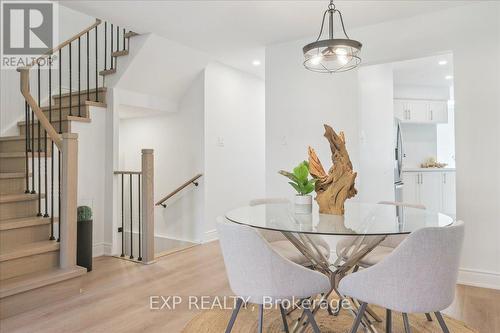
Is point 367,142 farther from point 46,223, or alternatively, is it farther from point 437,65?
point 46,223

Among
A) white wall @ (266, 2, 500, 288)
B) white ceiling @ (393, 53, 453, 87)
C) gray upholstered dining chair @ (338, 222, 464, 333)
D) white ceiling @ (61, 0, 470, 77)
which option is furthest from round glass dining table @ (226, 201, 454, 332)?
white ceiling @ (393, 53, 453, 87)

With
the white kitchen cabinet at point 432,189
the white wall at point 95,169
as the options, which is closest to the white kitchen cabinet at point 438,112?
the white kitchen cabinet at point 432,189

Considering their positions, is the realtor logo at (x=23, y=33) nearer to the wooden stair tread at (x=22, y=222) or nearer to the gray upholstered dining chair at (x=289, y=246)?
the wooden stair tread at (x=22, y=222)

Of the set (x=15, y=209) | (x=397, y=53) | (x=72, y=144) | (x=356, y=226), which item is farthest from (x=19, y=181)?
(x=397, y=53)

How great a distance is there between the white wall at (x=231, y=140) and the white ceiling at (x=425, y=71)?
89.9 inches

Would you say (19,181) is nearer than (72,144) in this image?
No

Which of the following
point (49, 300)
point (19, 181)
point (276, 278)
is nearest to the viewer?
point (276, 278)

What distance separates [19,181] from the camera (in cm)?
334

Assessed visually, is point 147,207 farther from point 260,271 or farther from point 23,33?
point 23,33

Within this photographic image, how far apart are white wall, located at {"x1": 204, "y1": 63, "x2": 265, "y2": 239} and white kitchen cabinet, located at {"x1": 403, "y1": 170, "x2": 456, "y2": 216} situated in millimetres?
2720

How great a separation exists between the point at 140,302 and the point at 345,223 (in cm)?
179

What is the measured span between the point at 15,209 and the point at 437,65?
565cm

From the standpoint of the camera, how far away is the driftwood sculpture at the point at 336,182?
2113mm

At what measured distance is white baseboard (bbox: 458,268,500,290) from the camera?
119 inches
